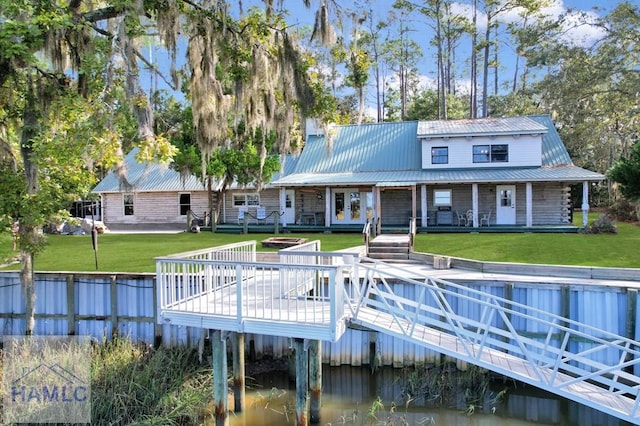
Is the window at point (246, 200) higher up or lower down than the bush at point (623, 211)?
higher up

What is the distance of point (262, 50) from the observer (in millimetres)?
10305

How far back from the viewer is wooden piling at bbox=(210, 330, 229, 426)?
7320 millimetres

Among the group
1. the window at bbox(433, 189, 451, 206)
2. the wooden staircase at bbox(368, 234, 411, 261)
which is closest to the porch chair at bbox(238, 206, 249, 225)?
the window at bbox(433, 189, 451, 206)

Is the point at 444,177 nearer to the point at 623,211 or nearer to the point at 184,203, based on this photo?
the point at 623,211

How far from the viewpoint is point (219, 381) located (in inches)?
291

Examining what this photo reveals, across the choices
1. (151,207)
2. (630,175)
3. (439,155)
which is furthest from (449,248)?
(151,207)

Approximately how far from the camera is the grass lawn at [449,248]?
12.6 m

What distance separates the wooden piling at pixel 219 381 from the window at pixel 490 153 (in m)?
17.8

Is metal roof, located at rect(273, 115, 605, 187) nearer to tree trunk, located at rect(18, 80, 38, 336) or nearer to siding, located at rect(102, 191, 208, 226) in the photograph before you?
siding, located at rect(102, 191, 208, 226)

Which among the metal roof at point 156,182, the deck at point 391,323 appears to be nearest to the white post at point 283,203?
the metal roof at point 156,182

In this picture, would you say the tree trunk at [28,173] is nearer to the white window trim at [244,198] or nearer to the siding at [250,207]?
the siding at [250,207]

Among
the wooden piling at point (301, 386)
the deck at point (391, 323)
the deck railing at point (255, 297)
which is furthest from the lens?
the wooden piling at point (301, 386)

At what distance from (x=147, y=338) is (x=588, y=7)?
31.3m

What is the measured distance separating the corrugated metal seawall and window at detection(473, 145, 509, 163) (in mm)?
13493
